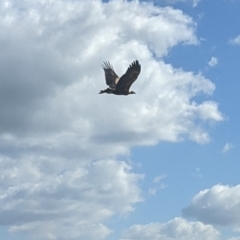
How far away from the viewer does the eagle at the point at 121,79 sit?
10662 centimetres

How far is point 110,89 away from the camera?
362 feet

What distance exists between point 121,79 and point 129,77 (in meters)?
1.50

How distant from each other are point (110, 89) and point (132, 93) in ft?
9.84

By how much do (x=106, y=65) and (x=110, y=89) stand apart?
740 centimetres

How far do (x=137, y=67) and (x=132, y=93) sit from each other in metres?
5.59

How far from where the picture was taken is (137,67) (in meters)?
106

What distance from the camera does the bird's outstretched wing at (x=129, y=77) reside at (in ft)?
349

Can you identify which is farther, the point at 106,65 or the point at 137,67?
the point at 106,65

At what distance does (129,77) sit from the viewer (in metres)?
108

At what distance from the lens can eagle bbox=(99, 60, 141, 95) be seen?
107 meters

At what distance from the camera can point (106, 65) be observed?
117 meters

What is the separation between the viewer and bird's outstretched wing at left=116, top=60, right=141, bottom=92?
10625 centimetres

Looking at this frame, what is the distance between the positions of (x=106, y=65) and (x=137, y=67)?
37.3ft
